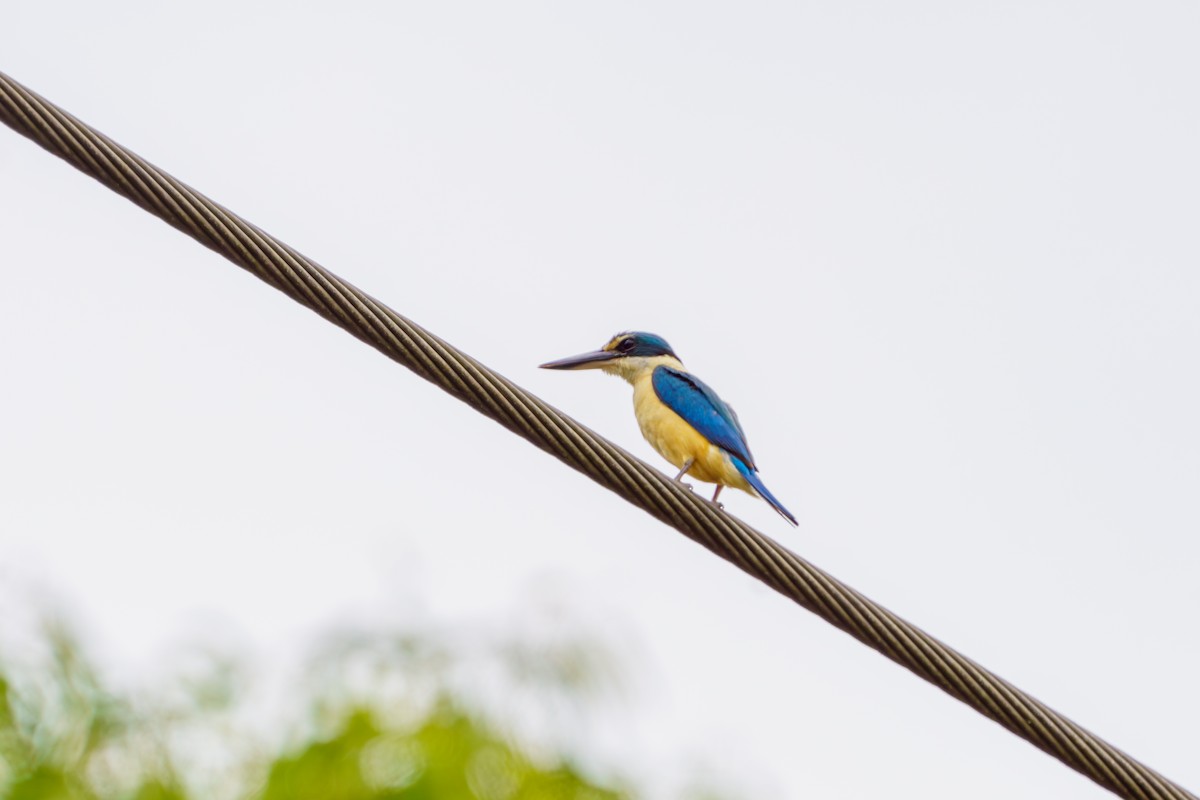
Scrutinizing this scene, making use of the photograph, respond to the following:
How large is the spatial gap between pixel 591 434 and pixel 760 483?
1.95 m

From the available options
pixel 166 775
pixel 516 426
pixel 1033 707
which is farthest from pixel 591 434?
pixel 166 775

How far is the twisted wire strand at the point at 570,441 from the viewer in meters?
2.22

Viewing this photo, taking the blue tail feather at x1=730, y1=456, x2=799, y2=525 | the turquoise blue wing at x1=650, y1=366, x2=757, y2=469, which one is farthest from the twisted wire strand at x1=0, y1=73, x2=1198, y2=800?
the turquoise blue wing at x1=650, y1=366, x2=757, y2=469

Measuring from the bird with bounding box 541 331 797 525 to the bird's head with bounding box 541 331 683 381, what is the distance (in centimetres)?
6

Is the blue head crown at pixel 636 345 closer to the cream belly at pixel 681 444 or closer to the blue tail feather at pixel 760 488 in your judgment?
the cream belly at pixel 681 444

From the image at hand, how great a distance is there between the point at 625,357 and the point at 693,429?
0.85m

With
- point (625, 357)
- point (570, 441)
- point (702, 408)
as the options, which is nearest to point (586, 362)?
point (625, 357)

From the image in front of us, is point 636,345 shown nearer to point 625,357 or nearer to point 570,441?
point 625,357

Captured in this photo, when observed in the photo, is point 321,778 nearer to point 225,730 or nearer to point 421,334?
point 225,730

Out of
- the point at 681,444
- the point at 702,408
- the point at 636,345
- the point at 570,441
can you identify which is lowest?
the point at 570,441

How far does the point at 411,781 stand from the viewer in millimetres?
4465

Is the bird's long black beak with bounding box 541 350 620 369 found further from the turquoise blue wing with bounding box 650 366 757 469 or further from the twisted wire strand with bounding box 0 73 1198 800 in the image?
the twisted wire strand with bounding box 0 73 1198 800

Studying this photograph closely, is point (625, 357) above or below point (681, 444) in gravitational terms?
above

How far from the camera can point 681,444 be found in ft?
15.1
